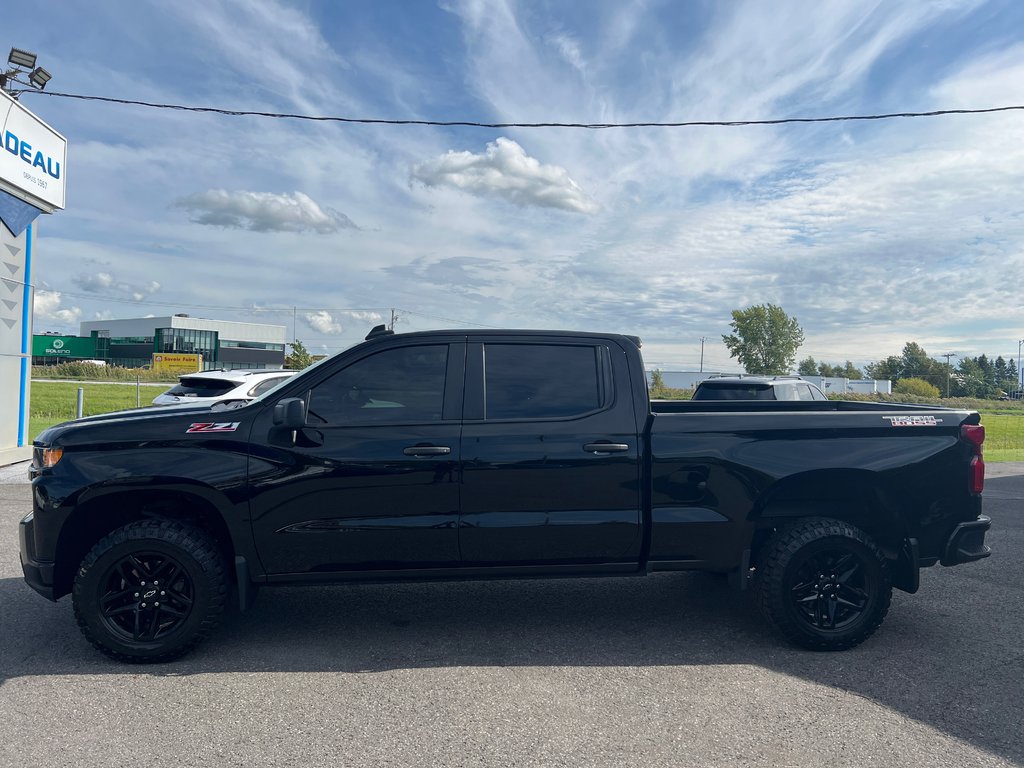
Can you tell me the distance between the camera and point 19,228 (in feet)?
44.8

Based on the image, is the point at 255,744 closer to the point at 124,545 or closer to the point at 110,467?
the point at 124,545

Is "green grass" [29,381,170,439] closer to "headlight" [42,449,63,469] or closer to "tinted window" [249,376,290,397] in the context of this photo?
"tinted window" [249,376,290,397]

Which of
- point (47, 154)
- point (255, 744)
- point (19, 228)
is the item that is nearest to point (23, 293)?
point (19, 228)

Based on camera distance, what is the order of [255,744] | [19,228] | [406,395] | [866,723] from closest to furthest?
[255,744], [866,723], [406,395], [19,228]

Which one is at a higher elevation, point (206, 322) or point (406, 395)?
point (206, 322)

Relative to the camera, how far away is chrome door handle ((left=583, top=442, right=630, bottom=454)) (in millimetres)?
4488

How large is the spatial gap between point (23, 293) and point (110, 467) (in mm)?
12188

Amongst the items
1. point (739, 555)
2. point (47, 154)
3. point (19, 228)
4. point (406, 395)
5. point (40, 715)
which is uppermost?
point (47, 154)

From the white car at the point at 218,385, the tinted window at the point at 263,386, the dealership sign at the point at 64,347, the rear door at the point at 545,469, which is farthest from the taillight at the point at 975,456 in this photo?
the dealership sign at the point at 64,347

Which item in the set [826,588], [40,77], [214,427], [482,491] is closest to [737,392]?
[826,588]

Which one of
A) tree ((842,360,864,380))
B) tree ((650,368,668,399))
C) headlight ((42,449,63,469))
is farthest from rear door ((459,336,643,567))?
tree ((842,360,864,380))

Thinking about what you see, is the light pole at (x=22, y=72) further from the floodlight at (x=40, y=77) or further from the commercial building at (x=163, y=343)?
the commercial building at (x=163, y=343)

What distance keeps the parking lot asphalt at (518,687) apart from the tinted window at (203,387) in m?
4.93

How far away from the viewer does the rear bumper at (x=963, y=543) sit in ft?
15.4
